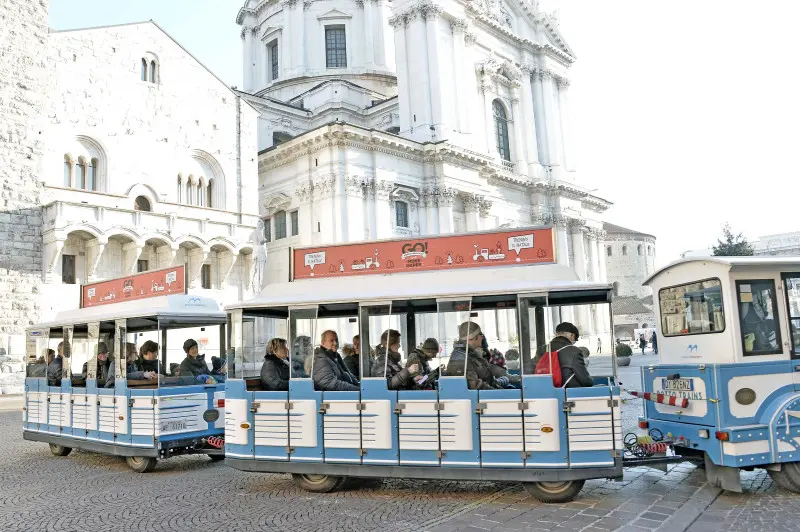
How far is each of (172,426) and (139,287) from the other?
2876 millimetres

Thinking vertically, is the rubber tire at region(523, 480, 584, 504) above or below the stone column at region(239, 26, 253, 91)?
below

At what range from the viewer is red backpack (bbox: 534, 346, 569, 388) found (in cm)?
726

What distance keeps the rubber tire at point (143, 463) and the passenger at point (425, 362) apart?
474 centimetres

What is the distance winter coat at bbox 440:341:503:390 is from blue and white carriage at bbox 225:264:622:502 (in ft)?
0.23

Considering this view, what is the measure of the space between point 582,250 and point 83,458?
142 ft

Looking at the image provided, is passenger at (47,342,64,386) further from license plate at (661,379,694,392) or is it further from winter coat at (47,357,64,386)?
license plate at (661,379,694,392)

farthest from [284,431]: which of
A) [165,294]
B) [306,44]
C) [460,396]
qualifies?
[306,44]

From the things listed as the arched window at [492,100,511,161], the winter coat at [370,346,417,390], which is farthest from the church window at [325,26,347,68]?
the winter coat at [370,346,417,390]

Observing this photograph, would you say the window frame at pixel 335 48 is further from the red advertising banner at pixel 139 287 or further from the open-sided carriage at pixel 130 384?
the open-sided carriage at pixel 130 384

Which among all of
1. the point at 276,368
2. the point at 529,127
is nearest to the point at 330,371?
the point at 276,368

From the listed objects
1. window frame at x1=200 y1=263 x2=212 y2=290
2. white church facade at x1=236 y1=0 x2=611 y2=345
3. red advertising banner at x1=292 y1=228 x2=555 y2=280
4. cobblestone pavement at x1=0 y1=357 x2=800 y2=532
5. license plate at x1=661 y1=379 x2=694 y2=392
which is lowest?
cobblestone pavement at x1=0 y1=357 x2=800 y2=532

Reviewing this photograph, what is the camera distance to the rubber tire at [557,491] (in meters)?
7.22

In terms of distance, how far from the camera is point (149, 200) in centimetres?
2734

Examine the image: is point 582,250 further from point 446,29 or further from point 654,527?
point 654,527
